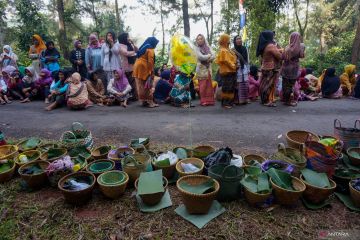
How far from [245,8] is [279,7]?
1647mm

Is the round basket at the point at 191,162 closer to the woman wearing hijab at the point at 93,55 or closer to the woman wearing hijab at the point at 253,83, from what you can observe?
the woman wearing hijab at the point at 253,83

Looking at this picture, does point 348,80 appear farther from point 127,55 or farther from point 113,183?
point 113,183

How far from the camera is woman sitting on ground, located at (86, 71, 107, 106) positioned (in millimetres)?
7445

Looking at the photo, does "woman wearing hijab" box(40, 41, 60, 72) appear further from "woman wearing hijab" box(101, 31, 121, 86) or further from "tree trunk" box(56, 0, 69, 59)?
"tree trunk" box(56, 0, 69, 59)

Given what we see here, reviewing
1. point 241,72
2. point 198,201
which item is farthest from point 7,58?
point 198,201

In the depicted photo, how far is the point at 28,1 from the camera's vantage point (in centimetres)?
1142

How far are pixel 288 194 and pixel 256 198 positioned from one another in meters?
0.31

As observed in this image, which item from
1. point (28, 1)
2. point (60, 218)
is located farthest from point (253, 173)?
point (28, 1)

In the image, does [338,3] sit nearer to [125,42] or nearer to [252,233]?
[125,42]

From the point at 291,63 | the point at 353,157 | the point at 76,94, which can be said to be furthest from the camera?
the point at 76,94

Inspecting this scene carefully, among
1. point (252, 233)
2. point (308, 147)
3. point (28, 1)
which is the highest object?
point (28, 1)

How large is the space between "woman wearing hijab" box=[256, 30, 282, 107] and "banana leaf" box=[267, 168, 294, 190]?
4122 millimetres

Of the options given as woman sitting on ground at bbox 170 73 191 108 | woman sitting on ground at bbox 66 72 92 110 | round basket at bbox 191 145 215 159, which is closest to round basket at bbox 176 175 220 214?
round basket at bbox 191 145 215 159

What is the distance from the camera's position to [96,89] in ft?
24.8
